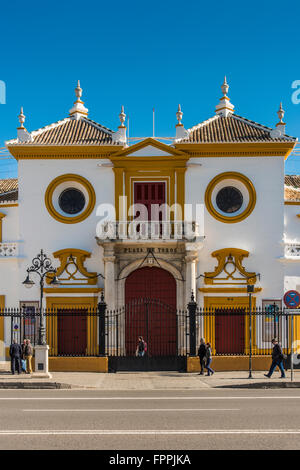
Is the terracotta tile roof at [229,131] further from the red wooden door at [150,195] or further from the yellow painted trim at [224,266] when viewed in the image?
the yellow painted trim at [224,266]

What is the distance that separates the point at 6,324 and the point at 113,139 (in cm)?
948

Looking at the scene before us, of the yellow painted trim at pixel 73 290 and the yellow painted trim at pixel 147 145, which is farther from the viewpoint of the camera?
the yellow painted trim at pixel 147 145

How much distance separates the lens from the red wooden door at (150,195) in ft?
A: 99.5

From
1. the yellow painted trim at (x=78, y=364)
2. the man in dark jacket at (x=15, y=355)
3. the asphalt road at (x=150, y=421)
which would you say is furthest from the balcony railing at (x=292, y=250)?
the man in dark jacket at (x=15, y=355)

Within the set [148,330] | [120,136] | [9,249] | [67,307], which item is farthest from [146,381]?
[120,136]

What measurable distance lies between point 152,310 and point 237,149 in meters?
8.05

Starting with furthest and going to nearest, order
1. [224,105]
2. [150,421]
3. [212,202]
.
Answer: [224,105]
[212,202]
[150,421]

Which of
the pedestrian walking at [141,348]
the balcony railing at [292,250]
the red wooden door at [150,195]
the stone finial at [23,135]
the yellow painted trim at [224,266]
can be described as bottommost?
the pedestrian walking at [141,348]

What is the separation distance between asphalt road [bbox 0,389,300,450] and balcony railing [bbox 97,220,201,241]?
1119 centimetres

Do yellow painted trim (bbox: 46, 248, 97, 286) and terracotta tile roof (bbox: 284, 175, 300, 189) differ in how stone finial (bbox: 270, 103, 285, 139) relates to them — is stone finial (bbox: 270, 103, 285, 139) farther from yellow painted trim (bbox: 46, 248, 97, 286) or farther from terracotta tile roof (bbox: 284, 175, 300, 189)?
yellow painted trim (bbox: 46, 248, 97, 286)

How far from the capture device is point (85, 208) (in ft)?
100

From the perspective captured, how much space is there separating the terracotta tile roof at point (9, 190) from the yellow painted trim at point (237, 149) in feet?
26.2

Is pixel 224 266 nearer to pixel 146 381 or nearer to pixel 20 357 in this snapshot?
pixel 146 381

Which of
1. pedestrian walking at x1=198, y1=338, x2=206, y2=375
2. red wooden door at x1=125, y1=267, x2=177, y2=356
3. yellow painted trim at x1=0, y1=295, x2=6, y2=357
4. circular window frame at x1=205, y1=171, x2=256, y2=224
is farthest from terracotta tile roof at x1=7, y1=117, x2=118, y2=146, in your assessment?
pedestrian walking at x1=198, y1=338, x2=206, y2=375
